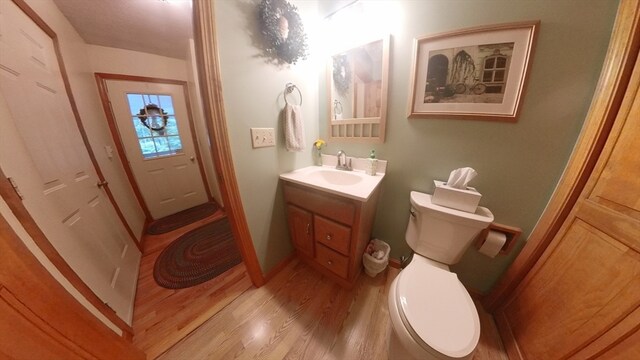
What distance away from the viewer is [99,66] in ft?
5.90

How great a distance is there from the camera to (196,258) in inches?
65.1

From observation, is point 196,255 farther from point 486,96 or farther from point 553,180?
point 553,180

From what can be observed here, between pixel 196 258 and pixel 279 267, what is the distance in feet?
2.93

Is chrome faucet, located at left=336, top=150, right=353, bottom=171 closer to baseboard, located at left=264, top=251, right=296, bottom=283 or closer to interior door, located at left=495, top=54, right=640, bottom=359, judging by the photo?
baseboard, located at left=264, top=251, right=296, bottom=283

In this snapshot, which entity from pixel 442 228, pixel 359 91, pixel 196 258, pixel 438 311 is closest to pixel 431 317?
pixel 438 311

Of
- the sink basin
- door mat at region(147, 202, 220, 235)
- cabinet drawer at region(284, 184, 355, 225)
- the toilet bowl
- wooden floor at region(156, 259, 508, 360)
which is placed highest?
the sink basin

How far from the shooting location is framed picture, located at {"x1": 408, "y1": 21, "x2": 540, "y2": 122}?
855 mm

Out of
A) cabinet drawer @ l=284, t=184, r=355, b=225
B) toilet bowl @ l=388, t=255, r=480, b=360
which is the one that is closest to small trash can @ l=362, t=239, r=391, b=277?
toilet bowl @ l=388, t=255, r=480, b=360

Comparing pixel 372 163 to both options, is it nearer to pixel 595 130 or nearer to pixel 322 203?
pixel 322 203

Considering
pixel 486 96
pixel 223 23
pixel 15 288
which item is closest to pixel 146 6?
pixel 223 23

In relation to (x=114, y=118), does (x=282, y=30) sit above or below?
above

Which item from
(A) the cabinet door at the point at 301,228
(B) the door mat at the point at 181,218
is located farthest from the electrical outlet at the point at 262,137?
(B) the door mat at the point at 181,218

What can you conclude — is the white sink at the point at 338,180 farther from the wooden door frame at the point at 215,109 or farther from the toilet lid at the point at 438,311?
the toilet lid at the point at 438,311

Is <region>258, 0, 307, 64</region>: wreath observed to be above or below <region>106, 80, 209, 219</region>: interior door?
above
